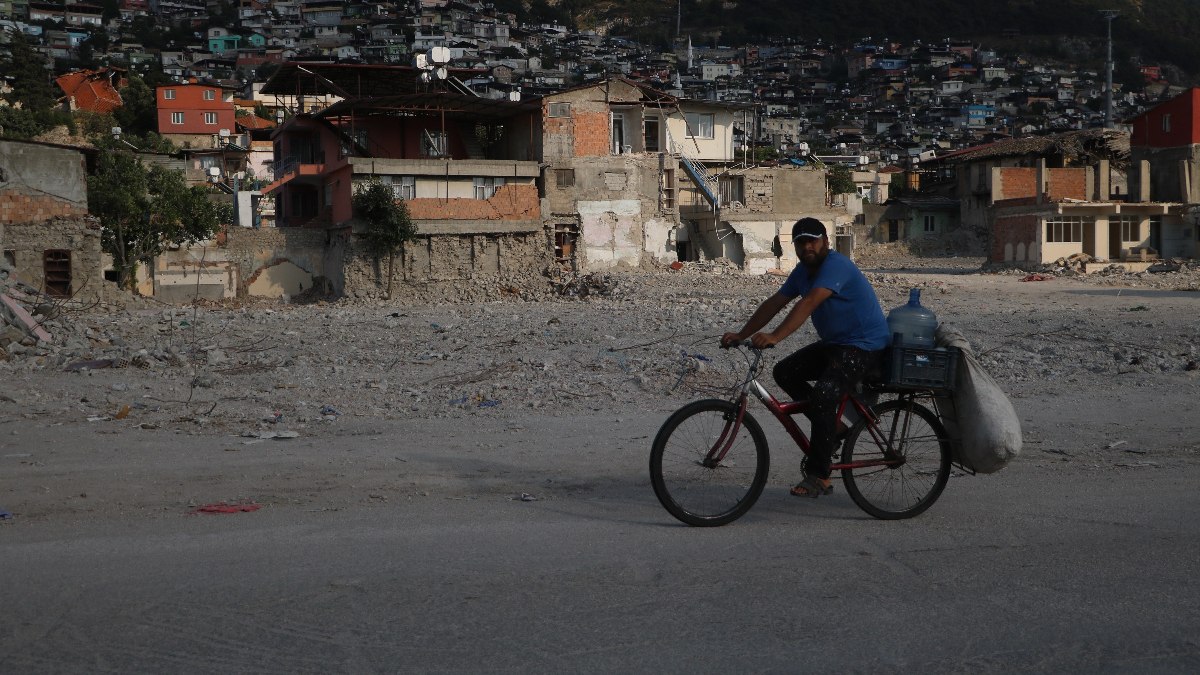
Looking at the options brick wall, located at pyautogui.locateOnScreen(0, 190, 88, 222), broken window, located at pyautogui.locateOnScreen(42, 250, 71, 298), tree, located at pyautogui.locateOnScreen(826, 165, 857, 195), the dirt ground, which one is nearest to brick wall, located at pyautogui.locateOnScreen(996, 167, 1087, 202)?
tree, located at pyautogui.locateOnScreen(826, 165, 857, 195)

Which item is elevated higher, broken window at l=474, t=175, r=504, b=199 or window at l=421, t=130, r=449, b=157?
window at l=421, t=130, r=449, b=157

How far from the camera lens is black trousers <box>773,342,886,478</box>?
6.05 meters

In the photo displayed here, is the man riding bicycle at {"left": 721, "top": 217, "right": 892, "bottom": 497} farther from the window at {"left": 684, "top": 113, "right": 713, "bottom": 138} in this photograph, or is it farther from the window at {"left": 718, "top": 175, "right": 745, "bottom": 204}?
the window at {"left": 684, "top": 113, "right": 713, "bottom": 138}

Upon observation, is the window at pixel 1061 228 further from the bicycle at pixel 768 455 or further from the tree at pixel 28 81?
the tree at pixel 28 81

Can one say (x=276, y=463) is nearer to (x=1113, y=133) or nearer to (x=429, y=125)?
(x=429, y=125)

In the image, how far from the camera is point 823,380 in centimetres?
607

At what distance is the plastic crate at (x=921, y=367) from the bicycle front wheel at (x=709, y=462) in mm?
866

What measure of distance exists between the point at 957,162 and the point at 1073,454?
73716 mm

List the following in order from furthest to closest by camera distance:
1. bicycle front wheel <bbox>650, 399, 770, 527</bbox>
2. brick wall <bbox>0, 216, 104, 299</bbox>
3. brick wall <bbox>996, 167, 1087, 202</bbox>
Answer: brick wall <bbox>996, 167, 1087, 202</bbox> → brick wall <bbox>0, 216, 104, 299</bbox> → bicycle front wheel <bbox>650, 399, 770, 527</bbox>

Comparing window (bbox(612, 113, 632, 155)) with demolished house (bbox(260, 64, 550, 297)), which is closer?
demolished house (bbox(260, 64, 550, 297))

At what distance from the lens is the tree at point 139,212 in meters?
35.5

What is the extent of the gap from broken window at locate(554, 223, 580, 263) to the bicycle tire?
3439 cm

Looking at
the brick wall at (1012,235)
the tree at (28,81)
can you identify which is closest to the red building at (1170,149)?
the brick wall at (1012,235)

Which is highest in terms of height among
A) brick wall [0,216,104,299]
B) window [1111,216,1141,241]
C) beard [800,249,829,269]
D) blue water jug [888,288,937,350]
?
window [1111,216,1141,241]
